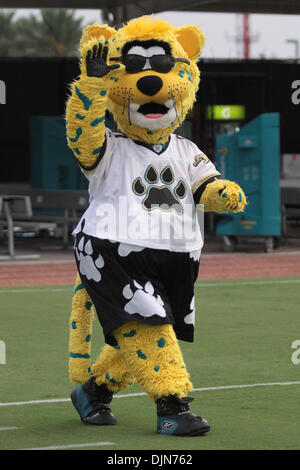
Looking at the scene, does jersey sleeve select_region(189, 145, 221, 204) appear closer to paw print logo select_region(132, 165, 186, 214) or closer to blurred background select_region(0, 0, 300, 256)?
paw print logo select_region(132, 165, 186, 214)

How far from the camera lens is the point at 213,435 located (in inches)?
235

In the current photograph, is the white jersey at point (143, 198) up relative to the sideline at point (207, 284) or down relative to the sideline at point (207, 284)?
up

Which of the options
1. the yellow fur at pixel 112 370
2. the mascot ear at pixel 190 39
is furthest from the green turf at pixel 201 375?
the mascot ear at pixel 190 39

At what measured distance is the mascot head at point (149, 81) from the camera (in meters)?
6.24

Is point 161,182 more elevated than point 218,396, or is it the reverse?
point 161,182

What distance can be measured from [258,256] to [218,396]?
10947mm

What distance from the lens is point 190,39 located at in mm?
6625

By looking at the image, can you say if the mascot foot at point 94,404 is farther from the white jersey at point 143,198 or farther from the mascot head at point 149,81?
the mascot head at point 149,81

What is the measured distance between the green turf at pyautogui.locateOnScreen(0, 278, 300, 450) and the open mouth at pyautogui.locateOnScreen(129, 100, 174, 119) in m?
1.73

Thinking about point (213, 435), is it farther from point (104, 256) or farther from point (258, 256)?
point (258, 256)

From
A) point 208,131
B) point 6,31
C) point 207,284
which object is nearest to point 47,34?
point 6,31

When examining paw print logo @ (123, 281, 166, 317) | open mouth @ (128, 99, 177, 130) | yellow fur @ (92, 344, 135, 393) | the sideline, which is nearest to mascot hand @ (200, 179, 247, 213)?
open mouth @ (128, 99, 177, 130)
